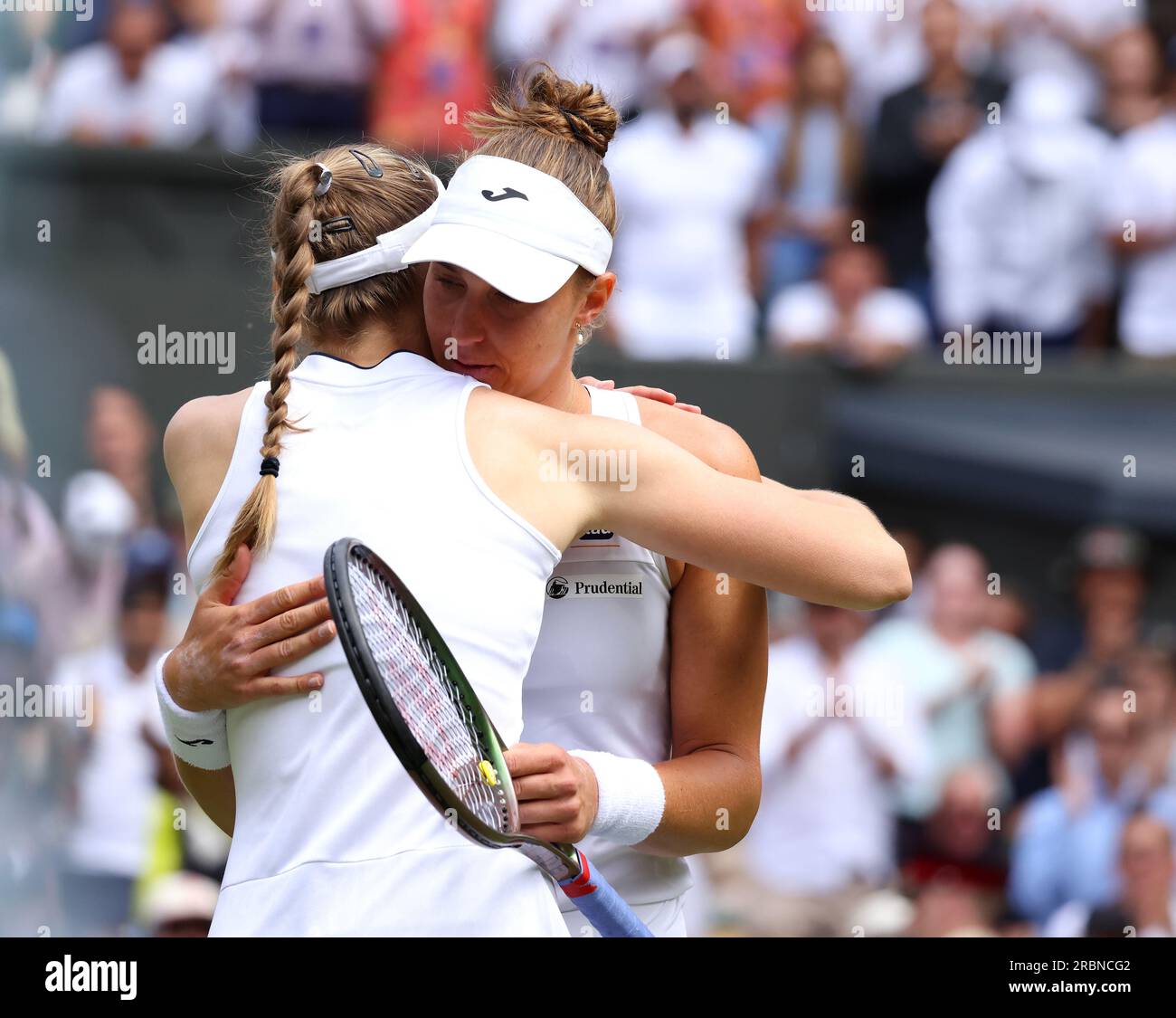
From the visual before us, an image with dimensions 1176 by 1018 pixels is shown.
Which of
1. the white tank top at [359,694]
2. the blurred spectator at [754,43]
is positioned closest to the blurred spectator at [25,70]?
the blurred spectator at [754,43]

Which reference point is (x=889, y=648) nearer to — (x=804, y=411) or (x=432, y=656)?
(x=804, y=411)

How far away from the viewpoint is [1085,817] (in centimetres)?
530

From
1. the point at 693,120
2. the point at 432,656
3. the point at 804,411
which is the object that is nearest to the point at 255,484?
the point at 432,656

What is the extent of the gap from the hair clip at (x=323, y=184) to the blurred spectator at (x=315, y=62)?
4236mm

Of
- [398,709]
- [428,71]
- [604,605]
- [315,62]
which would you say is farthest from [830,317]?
[398,709]

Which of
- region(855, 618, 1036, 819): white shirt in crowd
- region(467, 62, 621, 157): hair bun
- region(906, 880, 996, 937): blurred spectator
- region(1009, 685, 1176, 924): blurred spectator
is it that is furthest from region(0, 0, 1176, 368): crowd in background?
region(467, 62, 621, 157): hair bun

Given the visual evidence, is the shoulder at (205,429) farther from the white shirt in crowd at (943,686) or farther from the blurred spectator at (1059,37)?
the blurred spectator at (1059,37)

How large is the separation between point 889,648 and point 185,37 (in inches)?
137

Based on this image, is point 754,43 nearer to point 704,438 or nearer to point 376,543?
point 704,438

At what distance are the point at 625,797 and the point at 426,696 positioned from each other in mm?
402

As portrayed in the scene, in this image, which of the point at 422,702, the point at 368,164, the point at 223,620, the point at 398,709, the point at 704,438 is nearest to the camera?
the point at 398,709

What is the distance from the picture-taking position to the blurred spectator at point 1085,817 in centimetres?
520

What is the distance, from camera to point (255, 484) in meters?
2.05

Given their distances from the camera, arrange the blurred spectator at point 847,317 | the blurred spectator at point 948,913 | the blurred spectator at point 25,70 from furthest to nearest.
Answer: the blurred spectator at point 847,317 → the blurred spectator at point 25,70 → the blurred spectator at point 948,913
